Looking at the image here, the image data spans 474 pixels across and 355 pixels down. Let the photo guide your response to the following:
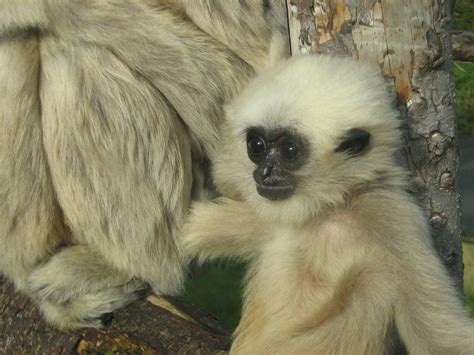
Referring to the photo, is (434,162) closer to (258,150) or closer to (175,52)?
(258,150)

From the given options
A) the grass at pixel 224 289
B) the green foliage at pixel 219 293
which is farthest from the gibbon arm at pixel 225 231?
the green foliage at pixel 219 293

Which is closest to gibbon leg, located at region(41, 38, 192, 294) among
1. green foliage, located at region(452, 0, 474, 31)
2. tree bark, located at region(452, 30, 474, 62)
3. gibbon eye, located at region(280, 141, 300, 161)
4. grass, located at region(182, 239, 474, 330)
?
gibbon eye, located at region(280, 141, 300, 161)

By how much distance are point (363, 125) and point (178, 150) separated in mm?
1546

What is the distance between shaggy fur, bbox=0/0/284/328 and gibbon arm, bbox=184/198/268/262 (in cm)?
31

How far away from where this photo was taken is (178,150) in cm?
615

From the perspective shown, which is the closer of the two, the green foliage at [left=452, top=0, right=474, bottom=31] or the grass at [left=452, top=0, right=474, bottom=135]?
the grass at [left=452, top=0, right=474, bottom=135]

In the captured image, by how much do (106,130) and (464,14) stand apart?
32.9 feet

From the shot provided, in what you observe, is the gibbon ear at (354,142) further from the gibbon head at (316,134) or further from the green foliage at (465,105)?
the green foliage at (465,105)

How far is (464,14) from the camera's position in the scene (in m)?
14.7

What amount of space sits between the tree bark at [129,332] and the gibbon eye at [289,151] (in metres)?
1.35

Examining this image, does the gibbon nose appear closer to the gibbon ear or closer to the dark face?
the dark face

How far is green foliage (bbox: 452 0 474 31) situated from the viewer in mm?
14167

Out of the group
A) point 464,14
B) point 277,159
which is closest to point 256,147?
point 277,159

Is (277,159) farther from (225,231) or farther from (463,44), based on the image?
(463,44)
